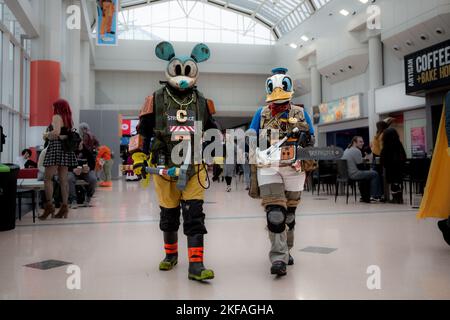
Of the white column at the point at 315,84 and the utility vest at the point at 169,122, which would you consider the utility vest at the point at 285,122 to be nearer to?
the utility vest at the point at 169,122

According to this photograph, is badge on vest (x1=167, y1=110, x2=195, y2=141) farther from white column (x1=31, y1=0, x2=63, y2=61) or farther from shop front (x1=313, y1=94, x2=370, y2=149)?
shop front (x1=313, y1=94, x2=370, y2=149)

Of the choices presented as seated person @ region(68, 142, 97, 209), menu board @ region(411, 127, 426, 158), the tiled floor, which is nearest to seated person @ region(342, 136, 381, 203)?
the tiled floor

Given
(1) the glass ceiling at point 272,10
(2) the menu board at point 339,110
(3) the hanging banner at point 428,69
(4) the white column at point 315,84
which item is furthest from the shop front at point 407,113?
(1) the glass ceiling at point 272,10

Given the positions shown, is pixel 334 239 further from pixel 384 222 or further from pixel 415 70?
Answer: pixel 415 70

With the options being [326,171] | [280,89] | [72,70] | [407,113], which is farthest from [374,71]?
[280,89]

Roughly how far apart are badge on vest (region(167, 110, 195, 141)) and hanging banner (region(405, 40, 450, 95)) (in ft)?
29.7

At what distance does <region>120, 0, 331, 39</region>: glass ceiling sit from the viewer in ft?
74.8

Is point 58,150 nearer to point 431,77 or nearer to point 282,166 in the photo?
point 282,166

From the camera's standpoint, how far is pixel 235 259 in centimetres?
308

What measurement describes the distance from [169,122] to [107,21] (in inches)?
456

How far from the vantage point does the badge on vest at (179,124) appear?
272 centimetres

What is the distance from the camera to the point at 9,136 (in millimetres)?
12070

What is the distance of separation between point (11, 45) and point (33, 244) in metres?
10.0

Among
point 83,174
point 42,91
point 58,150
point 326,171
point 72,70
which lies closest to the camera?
point 58,150
